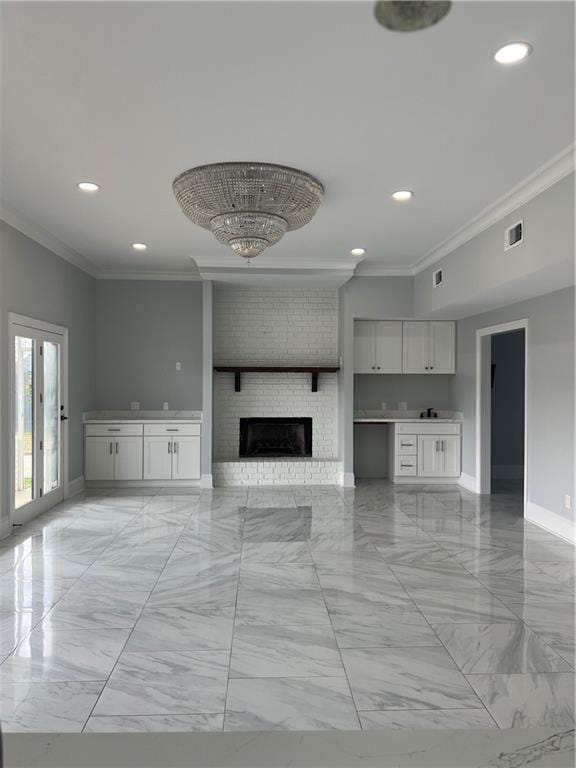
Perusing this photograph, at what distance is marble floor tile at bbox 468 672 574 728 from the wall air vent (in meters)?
3.23

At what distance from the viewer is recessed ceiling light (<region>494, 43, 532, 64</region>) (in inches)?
102

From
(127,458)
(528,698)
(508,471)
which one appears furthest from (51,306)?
(508,471)

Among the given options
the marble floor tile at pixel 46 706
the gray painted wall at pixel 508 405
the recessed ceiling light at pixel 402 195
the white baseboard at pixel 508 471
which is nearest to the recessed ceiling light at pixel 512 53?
the recessed ceiling light at pixel 402 195

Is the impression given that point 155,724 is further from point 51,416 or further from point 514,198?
point 51,416

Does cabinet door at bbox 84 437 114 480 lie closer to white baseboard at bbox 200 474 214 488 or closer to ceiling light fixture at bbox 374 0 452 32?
white baseboard at bbox 200 474 214 488

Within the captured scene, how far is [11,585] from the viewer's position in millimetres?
3959

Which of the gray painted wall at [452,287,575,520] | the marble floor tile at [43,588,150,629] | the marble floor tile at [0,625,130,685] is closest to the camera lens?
the marble floor tile at [0,625,130,685]

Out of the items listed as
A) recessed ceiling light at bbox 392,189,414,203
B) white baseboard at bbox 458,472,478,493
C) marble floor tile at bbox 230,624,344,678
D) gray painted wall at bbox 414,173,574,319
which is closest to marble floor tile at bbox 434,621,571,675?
marble floor tile at bbox 230,624,344,678

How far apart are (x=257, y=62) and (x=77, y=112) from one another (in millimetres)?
1173

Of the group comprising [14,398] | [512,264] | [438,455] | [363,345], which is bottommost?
[438,455]

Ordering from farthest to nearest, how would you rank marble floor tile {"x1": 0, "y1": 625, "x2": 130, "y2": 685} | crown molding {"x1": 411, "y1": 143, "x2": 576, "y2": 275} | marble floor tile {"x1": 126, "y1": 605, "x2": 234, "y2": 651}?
crown molding {"x1": 411, "y1": 143, "x2": 576, "y2": 275}
marble floor tile {"x1": 126, "y1": 605, "x2": 234, "y2": 651}
marble floor tile {"x1": 0, "y1": 625, "x2": 130, "y2": 685}

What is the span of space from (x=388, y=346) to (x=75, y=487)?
4528 mm

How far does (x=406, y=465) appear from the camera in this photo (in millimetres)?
7984

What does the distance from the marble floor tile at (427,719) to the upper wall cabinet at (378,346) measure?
19.4ft
